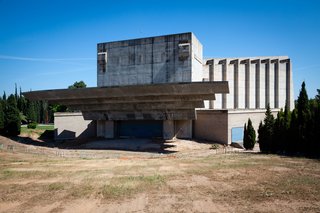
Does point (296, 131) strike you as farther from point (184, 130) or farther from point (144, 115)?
point (144, 115)

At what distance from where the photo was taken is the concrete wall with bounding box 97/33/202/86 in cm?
3934

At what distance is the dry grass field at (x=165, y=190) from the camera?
10.8 meters

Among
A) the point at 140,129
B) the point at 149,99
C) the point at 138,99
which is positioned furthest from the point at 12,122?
the point at 149,99

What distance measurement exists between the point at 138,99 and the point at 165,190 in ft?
79.9

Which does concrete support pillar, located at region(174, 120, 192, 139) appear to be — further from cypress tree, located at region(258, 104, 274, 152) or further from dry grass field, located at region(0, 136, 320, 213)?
dry grass field, located at region(0, 136, 320, 213)

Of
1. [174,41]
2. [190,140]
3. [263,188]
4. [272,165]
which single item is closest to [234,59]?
[174,41]

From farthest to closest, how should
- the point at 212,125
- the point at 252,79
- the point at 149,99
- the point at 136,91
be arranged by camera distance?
the point at 252,79, the point at 212,125, the point at 149,99, the point at 136,91

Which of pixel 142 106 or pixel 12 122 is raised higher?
pixel 142 106

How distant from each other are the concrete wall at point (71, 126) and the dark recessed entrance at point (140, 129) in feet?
29.2

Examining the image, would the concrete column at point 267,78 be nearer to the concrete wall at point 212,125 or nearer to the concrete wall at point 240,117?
the concrete wall at point 240,117

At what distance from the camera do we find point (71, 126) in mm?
50500

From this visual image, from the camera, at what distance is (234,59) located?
5288 centimetres

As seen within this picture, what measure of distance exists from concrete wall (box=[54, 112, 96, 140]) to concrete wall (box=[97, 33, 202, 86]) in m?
10.5

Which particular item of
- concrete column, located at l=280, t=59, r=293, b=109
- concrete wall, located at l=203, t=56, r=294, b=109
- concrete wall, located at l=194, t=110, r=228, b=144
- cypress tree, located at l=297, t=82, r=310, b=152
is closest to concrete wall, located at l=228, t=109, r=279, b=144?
concrete wall, located at l=194, t=110, r=228, b=144
